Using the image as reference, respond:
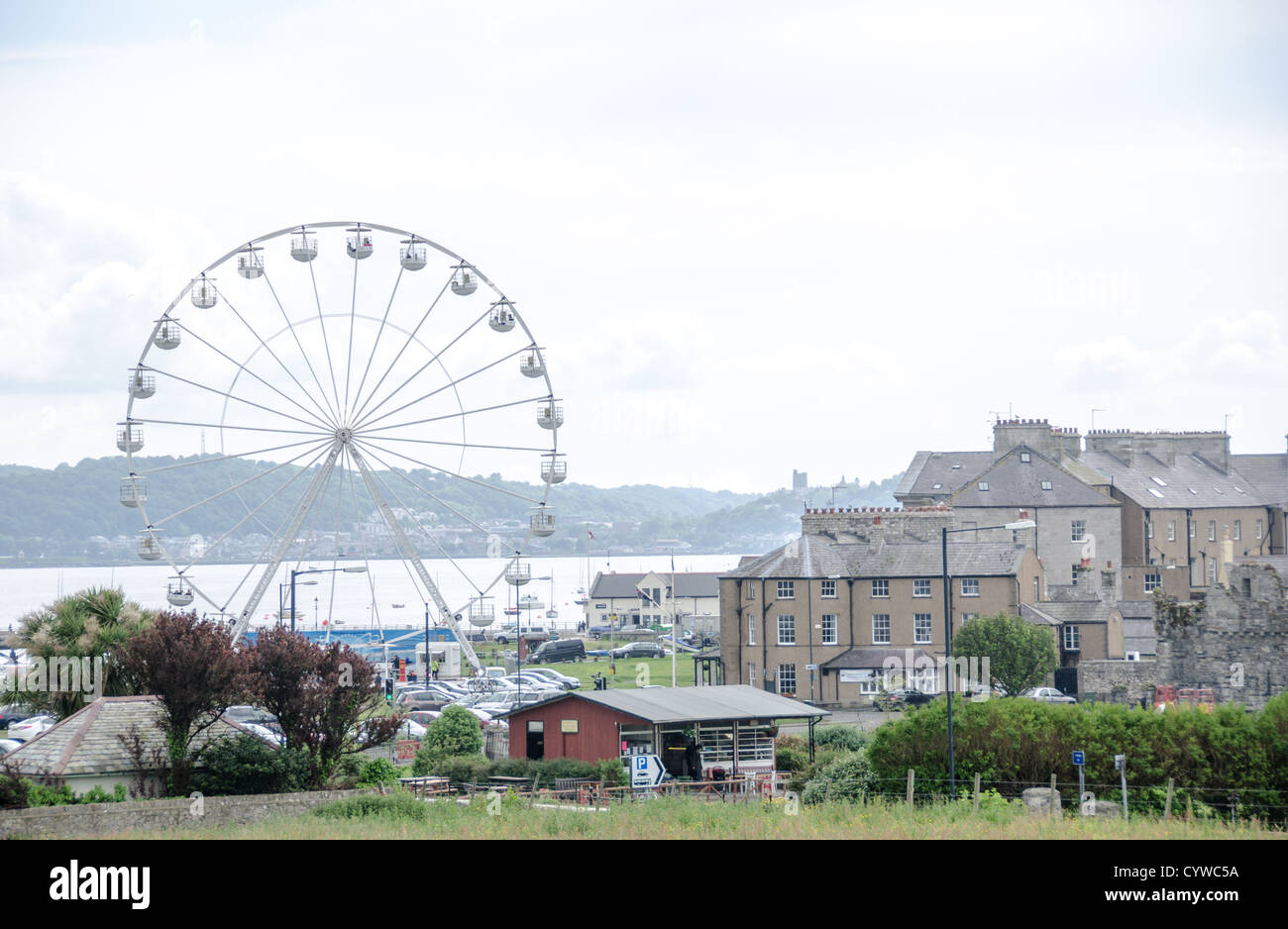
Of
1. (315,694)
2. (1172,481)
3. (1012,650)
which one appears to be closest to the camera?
(315,694)

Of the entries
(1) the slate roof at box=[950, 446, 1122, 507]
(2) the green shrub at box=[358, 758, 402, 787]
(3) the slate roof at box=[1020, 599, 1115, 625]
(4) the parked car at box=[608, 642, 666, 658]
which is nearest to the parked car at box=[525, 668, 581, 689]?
(4) the parked car at box=[608, 642, 666, 658]

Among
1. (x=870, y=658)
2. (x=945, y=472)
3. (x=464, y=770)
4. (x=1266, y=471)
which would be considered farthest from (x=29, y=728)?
(x=1266, y=471)

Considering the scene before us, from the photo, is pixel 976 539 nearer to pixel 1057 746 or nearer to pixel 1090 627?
pixel 1090 627

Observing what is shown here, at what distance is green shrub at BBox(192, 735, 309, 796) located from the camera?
30.8 metres

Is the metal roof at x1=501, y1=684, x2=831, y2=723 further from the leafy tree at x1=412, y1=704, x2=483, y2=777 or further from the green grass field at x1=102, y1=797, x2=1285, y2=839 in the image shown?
the green grass field at x1=102, y1=797, x2=1285, y2=839

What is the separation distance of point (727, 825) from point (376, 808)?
8646 mm

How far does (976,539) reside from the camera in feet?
230

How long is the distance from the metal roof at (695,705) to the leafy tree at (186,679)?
474 inches

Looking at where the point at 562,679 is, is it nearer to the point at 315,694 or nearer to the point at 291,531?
the point at 291,531

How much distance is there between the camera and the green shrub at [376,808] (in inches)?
1045

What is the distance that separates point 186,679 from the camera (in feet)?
101

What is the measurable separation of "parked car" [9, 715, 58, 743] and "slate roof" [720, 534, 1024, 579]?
3029cm
